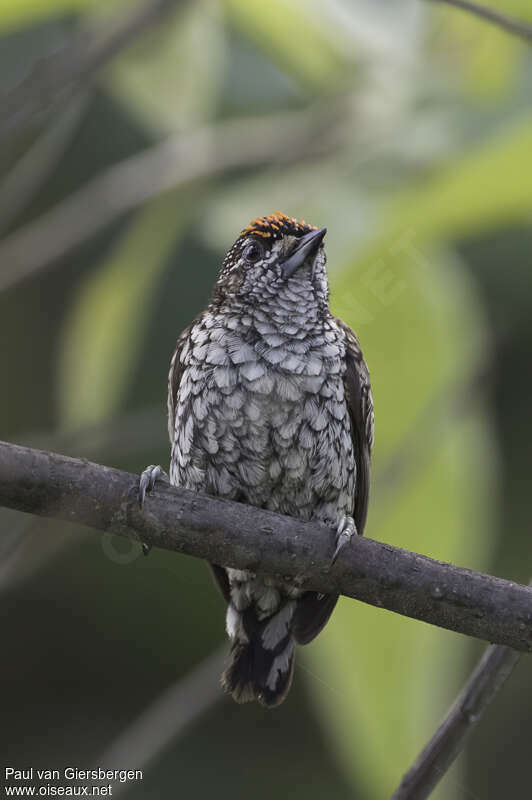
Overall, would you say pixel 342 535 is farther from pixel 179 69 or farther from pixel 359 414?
pixel 179 69

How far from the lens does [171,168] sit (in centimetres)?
311

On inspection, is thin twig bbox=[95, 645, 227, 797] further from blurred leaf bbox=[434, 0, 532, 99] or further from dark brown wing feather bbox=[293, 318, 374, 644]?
blurred leaf bbox=[434, 0, 532, 99]

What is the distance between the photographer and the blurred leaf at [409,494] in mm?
2248

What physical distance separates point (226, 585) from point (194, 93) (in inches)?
61.3

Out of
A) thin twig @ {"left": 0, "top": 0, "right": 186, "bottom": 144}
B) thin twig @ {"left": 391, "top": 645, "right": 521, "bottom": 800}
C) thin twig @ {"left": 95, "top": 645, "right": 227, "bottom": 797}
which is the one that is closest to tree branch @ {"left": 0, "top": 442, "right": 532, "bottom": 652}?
thin twig @ {"left": 391, "top": 645, "right": 521, "bottom": 800}

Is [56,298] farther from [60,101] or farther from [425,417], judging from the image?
[425,417]

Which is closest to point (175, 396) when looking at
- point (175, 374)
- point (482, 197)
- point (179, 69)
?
point (175, 374)

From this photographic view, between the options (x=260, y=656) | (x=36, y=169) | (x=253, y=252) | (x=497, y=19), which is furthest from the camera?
(x=253, y=252)

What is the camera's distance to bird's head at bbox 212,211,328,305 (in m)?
3.42

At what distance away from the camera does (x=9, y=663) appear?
5.22m

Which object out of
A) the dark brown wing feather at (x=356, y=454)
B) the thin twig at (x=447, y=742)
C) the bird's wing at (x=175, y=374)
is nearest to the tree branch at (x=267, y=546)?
the thin twig at (x=447, y=742)

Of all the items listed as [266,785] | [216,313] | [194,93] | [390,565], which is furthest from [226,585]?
[266,785]

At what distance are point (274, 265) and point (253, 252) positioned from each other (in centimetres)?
9

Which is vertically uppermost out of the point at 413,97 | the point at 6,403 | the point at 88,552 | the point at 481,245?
the point at 481,245
